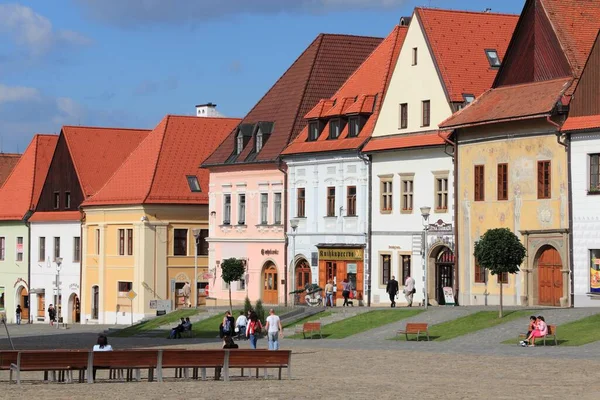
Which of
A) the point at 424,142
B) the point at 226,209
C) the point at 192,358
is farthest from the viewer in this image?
the point at 226,209

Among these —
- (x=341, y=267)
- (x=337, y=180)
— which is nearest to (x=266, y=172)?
(x=337, y=180)

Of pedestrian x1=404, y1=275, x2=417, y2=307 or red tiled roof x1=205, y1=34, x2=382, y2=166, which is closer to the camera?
pedestrian x1=404, y1=275, x2=417, y2=307

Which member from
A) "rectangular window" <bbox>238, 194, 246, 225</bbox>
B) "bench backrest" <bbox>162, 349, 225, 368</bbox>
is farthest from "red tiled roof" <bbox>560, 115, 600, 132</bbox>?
"rectangular window" <bbox>238, 194, 246, 225</bbox>

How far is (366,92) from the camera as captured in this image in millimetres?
79688

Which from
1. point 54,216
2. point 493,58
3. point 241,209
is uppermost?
point 493,58

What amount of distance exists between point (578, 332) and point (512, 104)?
15.0 metres

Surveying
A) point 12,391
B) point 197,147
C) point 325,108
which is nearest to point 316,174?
point 325,108

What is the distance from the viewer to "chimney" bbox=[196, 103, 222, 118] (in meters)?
111

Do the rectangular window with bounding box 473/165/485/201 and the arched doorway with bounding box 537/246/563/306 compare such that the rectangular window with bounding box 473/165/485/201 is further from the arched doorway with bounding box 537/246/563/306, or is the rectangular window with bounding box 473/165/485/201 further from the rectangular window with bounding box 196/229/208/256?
the rectangular window with bounding box 196/229/208/256

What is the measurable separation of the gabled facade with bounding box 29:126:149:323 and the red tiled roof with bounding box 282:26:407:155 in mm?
24753

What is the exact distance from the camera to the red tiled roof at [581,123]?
60.8m

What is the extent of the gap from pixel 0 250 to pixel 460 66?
5053 centimetres

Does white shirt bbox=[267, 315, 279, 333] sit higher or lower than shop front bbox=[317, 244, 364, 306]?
lower

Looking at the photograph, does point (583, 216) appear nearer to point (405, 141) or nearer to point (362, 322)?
point (362, 322)
